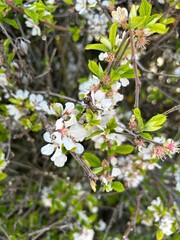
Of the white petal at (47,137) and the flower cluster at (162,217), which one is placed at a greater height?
the white petal at (47,137)

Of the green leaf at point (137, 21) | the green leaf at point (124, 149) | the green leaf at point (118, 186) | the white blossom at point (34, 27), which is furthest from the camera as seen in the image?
the white blossom at point (34, 27)

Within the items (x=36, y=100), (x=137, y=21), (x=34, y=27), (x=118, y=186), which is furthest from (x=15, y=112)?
(x=137, y=21)

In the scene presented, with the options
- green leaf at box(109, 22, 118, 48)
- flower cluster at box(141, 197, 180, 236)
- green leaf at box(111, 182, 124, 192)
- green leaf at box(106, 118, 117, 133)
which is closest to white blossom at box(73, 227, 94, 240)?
flower cluster at box(141, 197, 180, 236)

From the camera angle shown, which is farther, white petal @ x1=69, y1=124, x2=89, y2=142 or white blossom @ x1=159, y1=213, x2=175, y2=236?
white blossom @ x1=159, y1=213, x2=175, y2=236

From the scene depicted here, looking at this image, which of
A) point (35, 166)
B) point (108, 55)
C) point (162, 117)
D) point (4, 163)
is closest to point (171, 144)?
point (162, 117)

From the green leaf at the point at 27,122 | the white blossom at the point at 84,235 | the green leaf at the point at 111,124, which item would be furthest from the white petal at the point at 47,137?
the white blossom at the point at 84,235

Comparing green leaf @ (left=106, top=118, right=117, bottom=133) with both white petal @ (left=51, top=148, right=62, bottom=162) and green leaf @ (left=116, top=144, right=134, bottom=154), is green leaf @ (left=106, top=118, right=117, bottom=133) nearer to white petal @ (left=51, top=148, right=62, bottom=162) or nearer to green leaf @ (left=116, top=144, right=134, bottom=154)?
white petal @ (left=51, top=148, right=62, bottom=162)

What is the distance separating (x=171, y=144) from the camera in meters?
0.84

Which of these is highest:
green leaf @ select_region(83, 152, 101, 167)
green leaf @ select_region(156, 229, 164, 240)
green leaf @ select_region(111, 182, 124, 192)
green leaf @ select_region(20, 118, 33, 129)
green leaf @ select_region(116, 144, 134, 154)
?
green leaf @ select_region(83, 152, 101, 167)

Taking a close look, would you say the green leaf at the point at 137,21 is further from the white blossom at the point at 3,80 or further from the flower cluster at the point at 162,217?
the flower cluster at the point at 162,217

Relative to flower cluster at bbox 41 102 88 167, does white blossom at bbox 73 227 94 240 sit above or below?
below

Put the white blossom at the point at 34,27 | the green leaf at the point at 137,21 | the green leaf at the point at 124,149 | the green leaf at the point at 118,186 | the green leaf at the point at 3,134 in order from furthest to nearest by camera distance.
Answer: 1. the green leaf at the point at 3,134
2. the white blossom at the point at 34,27
3. the green leaf at the point at 124,149
4. the green leaf at the point at 118,186
5. the green leaf at the point at 137,21

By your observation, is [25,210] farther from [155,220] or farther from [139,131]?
[139,131]

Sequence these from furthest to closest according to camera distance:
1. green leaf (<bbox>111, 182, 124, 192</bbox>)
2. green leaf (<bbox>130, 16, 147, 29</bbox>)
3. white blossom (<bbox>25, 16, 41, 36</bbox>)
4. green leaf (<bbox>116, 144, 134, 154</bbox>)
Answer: white blossom (<bbox>25, 16, 41, 36</bbox>)
green leaf (<bbox>116, 144, 134, 154</bbox>)
green leaf (<bbox>111, 182, 124, 192</bbox>)
green leaf (<bbox>130, 16, 147, 29</bbox>)
